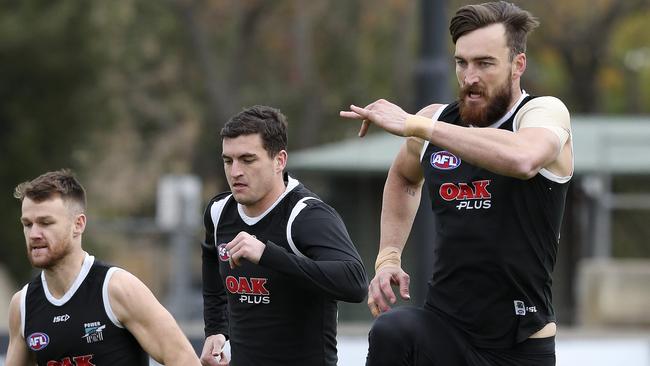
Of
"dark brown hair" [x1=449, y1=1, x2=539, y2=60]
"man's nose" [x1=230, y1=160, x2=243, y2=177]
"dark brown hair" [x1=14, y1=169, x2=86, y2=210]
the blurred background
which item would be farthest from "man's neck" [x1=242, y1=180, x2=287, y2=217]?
the blurred background

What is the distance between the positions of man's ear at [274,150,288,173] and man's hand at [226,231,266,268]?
2.18 feet

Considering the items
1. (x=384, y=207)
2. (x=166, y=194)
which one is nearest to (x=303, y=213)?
(x=384, y=207)

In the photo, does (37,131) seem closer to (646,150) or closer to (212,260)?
(646,150)

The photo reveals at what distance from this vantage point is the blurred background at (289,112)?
15.5 metres

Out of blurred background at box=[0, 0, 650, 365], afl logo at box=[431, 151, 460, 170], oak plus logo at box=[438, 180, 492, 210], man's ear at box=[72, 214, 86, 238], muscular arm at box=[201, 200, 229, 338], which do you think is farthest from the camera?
blurred background at box=[0, 0, 650, 365]

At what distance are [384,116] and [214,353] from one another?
73.5 inches

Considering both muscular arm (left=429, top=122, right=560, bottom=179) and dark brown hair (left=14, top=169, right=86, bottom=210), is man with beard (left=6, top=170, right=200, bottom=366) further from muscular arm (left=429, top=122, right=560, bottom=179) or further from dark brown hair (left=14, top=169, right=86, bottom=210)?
muscular arm (left=429, top=122, right=560, bottom=179)

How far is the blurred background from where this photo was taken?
50.9 feet

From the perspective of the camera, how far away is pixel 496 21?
5.14 m

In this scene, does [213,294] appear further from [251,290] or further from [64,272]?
[64,272]

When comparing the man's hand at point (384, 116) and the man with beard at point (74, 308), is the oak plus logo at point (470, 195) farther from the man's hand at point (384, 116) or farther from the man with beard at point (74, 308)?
the man with beard at point (74, 308)

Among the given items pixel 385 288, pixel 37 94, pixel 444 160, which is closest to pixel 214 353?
pixel 385 288

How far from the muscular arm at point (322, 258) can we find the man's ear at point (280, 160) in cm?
23

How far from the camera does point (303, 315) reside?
19.4 feet
